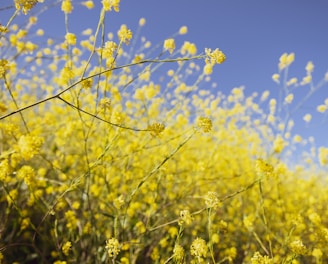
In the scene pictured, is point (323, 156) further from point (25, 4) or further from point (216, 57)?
point (25, 4)

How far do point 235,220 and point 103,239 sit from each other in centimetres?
184

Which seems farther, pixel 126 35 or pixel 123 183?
pixel 123 183

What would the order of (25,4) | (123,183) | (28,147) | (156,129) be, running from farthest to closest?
(123,183)
(156,129)
(25,4)
(28,147)

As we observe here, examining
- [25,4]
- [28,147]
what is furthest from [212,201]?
[25,4]

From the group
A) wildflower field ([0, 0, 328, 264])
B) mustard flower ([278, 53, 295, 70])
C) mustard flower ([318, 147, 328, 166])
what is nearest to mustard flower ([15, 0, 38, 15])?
wildflower field ([0, 0, 328, 264])

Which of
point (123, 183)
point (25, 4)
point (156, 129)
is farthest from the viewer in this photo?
point (123, 183)

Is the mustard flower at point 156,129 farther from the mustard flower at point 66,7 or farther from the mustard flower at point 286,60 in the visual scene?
the mustard flower at point 286,60

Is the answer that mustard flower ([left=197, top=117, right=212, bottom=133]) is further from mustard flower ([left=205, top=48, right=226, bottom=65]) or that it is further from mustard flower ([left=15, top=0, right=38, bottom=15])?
mustard flower ([left=15, top=0, right=38, bottom=15])

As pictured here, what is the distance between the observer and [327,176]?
20.6ft

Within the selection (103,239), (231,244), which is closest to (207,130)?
(103,239)

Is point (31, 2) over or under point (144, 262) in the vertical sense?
over

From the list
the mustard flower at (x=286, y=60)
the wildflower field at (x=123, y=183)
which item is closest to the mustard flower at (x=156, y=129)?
the wildflower field at (x=123, y=183)

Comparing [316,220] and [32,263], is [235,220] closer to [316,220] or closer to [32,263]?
[316,220]

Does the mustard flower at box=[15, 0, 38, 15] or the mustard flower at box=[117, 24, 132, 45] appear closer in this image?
the mustard flower at box=[15, 0, 38, 15]
